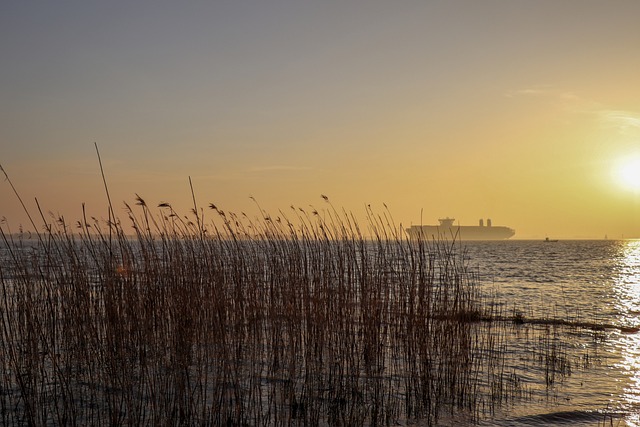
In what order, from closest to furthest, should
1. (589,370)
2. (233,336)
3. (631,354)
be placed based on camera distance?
(233,336), (589,370), (631,354)

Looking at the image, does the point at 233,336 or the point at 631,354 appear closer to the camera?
the point at 233,336

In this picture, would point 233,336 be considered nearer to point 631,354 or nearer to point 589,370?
point 589,370

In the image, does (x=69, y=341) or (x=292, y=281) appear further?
(x=292, y=281)

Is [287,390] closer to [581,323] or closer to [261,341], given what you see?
[261,341]

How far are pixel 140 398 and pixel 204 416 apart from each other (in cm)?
71

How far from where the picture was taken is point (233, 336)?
6.79m

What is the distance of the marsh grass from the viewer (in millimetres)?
5773

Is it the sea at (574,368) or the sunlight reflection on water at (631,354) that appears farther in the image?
the sunlight reflection on water at (631,354)

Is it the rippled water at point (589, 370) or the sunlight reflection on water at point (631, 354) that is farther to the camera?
the sunlight reflection on water at point (631, 354)

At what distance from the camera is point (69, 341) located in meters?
6.47

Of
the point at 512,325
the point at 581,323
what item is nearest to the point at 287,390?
the point at 512,325

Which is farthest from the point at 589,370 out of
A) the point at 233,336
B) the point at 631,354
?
the point at 233,336

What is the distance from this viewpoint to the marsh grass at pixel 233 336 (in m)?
5.77

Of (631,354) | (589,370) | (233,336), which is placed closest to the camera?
(233,336)
